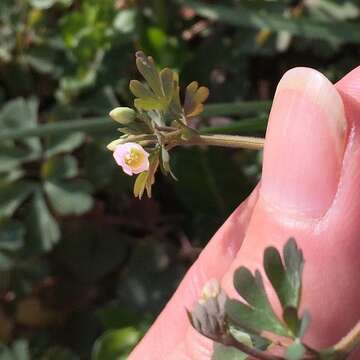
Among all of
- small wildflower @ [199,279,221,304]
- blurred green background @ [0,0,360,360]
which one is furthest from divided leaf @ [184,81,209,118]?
blurred green background @ [0,0,360,360]

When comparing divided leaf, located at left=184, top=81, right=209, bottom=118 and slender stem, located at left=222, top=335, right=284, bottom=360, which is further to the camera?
divided leaf, located at left=184, top=81, right=209, bottom=118

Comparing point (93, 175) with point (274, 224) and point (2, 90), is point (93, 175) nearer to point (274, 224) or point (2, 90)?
point (2, 90)

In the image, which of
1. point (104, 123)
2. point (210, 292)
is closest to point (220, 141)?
point (210, 292)

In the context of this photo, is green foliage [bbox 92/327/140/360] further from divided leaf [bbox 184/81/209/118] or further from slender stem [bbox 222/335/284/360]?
slender stem [bbox 222/335/284/360]

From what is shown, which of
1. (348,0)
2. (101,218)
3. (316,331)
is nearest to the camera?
(316,331)

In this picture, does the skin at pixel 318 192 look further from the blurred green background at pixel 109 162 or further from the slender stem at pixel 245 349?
the blurred green background at pixel 109 162

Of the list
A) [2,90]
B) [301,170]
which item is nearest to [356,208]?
[301,170]
